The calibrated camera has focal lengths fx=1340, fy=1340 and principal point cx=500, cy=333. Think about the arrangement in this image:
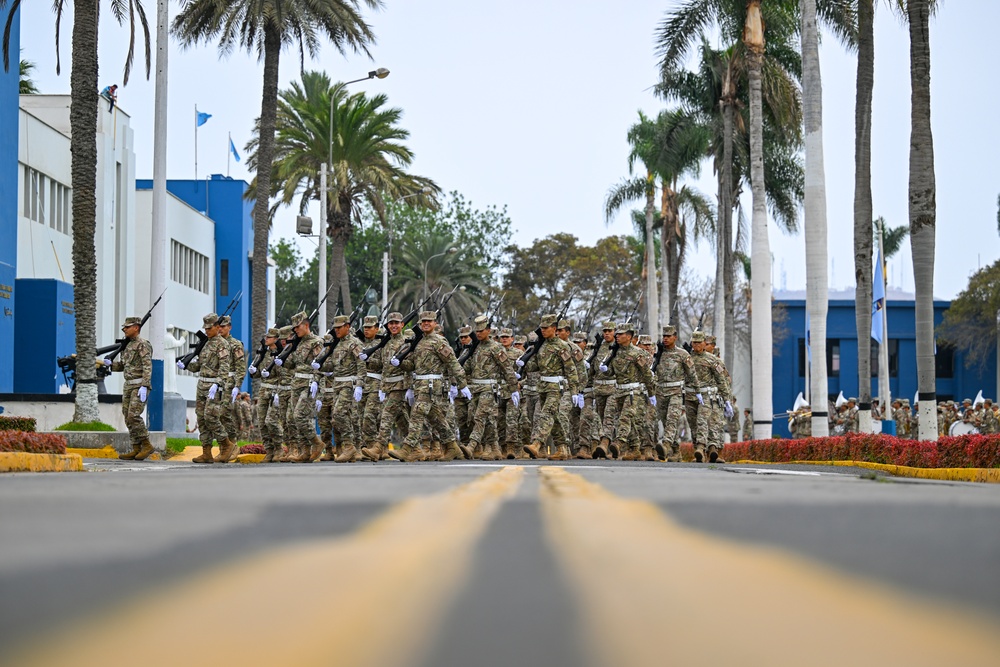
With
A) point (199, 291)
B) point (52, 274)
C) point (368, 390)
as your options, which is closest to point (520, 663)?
point (368, 390)

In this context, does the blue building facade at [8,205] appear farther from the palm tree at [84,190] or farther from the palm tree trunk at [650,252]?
the palm tree trunk at [650,252]

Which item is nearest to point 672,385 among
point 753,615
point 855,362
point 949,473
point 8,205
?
point 949,473

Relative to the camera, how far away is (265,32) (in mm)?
34969

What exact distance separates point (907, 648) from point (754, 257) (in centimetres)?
3008

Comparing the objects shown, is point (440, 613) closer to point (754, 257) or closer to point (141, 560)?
point (141, 560)

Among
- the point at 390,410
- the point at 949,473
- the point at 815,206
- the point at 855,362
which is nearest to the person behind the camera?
the point at 949,473

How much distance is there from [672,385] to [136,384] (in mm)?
8597

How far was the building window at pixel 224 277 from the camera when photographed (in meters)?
60.9

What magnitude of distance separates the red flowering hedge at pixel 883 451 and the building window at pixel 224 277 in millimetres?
37469

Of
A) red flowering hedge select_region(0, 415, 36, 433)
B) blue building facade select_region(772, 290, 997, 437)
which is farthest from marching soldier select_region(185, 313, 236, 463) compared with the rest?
blue building facade select_region(772, 290, 997, 437)

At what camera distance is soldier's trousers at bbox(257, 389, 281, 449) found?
821 inches

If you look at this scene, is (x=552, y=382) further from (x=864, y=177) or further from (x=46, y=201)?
(x=46, y=201)

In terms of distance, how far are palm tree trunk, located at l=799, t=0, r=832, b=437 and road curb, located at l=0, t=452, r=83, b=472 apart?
16.4 m

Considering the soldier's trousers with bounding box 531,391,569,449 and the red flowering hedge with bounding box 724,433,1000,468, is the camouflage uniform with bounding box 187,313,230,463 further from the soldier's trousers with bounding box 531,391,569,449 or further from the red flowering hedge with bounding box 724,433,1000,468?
the red flowering hedge with bounding box 724,433,1000,468
